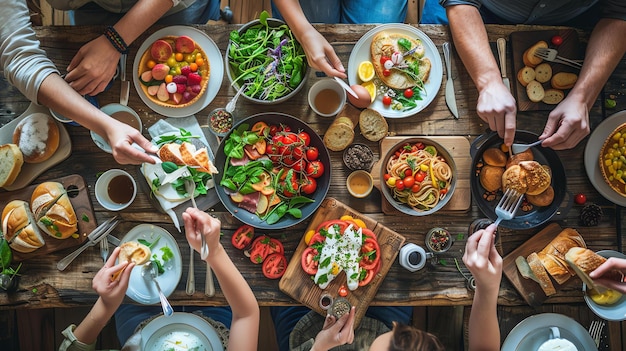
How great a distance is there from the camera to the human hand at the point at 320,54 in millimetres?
1912

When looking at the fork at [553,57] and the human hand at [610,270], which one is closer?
the human hand at [610,270]

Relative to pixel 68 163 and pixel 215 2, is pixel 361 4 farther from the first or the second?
pixel 68 163

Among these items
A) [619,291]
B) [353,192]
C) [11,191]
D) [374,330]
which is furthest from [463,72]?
[11,191]

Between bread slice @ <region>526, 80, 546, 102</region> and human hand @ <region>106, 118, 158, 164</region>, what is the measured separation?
166cm

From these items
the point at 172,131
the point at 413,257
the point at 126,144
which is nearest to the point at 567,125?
the point at 413,257

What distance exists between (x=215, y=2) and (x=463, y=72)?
4.36 ft

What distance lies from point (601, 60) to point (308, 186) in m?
1.39

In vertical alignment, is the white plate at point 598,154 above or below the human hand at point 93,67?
below

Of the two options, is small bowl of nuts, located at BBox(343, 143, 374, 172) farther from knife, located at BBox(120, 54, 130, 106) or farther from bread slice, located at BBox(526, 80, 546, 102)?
knife, located at BBox(120, 54, 130, 106)

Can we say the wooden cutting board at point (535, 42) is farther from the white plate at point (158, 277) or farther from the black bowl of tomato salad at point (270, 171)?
the white plate at point (158, 277)

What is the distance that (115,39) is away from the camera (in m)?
1.94

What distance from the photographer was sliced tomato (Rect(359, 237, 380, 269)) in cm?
197

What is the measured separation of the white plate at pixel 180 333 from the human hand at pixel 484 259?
3.85 feet

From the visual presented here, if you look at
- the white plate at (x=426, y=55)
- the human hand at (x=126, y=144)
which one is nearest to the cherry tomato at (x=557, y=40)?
the white plate at (x=426, y=55)
